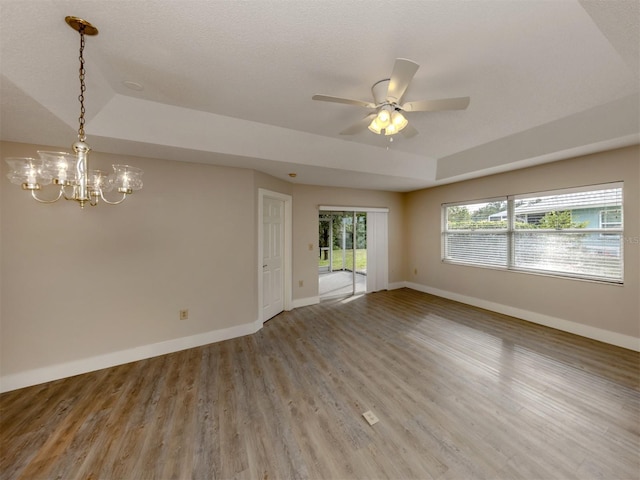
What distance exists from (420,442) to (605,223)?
12.3ft

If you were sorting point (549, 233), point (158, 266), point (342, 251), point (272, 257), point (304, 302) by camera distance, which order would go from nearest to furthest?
point (158, 266)
point (549, 233)
point (272, 257)
point (304, 302)
point (342, 251)

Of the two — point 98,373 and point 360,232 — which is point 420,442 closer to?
point 98,373

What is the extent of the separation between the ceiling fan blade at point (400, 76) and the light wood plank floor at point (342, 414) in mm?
2506

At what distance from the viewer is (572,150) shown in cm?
292

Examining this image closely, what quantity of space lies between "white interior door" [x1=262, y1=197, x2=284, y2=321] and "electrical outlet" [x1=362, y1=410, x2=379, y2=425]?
7.56 ft

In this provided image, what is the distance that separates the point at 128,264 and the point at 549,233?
5.87m

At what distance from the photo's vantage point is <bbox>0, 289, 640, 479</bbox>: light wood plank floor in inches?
60.2

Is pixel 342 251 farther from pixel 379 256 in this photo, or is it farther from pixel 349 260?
pixel 379 256

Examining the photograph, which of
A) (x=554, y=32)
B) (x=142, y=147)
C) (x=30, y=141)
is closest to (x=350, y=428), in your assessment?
(x=554, y=32)

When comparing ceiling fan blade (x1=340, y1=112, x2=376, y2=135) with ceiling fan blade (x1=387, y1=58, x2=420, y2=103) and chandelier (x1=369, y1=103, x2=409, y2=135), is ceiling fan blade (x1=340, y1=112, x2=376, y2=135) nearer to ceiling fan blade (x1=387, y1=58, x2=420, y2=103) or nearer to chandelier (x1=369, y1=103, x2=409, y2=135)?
chandelier (x1=369, y1=103, x2=409, y2=135)

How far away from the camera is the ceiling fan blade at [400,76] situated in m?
1.41

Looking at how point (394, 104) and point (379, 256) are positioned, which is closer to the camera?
point (394, 104)

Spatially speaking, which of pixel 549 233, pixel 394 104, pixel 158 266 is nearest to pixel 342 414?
pixel 394 104

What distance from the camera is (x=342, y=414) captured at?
195cm
